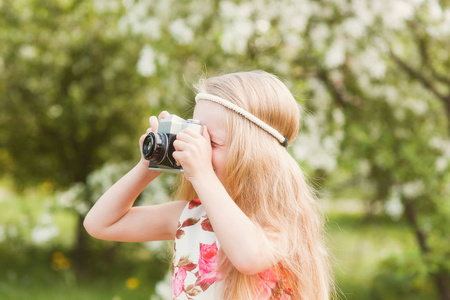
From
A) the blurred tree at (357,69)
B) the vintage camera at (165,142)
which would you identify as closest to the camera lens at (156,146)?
the vintage camera at (165,142)

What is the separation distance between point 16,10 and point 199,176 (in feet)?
13.4

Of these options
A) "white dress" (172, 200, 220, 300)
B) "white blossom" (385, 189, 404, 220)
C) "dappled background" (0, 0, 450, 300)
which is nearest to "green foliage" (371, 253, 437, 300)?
"dappled background" (0, 0, 450, 300)

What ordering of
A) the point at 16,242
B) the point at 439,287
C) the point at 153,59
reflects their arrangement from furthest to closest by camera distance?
the point at 16,242, the point at 439,287, the point at 153,59

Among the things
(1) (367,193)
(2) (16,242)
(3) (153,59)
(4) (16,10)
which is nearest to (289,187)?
(3) (153,59)

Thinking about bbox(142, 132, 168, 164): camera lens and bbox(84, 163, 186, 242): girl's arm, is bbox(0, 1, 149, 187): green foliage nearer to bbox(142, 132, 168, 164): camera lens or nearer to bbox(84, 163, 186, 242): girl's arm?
bbox(84, 163, 186, 242): girl's arm

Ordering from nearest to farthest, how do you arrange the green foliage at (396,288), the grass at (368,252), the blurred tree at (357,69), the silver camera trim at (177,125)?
the silver camera trim at (177,125) → the blurred tree at (357,69) → the grass at (368,252) → the green foliage at (396,288)

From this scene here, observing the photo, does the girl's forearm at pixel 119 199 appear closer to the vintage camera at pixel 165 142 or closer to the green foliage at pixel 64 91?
the vintage camera at pixel 165 142

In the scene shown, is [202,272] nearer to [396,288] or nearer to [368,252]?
[396,288]

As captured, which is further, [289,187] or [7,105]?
[7,105]

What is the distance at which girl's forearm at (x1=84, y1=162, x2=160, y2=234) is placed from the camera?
1.75 metres

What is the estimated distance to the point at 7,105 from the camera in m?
5.32

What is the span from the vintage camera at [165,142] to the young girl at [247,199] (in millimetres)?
39

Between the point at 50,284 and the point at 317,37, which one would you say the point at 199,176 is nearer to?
the point at 317,37

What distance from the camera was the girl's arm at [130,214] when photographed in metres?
1.75
